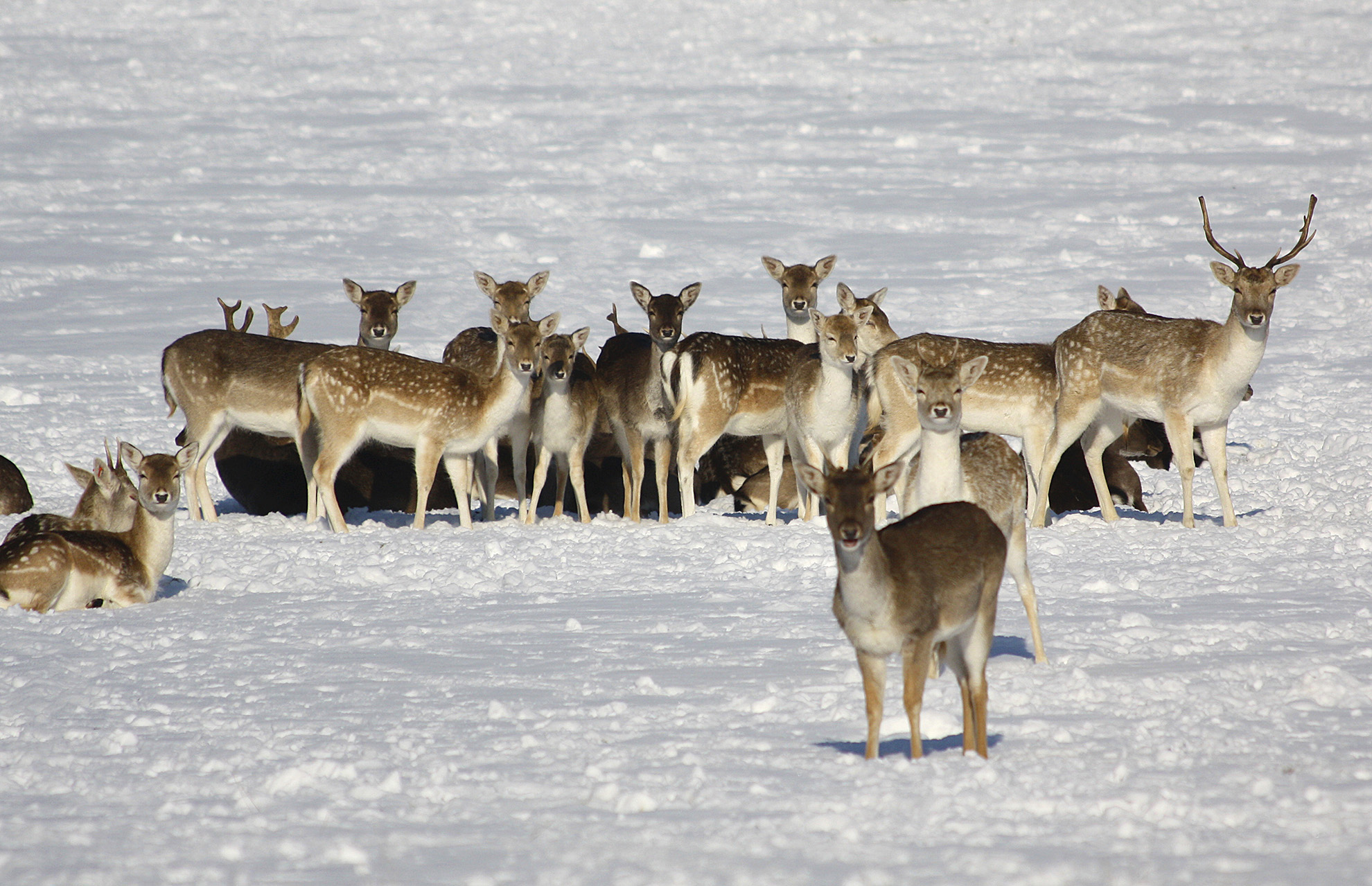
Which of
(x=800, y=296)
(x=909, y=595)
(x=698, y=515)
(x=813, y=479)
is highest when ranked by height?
(x=800, y=296)

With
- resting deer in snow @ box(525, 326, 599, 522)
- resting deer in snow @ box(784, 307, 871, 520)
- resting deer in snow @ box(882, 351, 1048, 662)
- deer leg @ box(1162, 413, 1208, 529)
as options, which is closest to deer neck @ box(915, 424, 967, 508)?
resting deer in snow @ box(882, 351, 1048, 662)

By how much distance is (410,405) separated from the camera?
968cm

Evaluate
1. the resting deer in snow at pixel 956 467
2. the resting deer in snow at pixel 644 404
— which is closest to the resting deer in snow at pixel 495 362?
the resting deer in snow at pixel 644 404

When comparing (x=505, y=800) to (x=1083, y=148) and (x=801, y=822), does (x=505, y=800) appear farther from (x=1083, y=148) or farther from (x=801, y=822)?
(x=1083, y=148)

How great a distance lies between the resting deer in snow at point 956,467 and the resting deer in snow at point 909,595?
3.79ft

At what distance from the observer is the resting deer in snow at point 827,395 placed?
379 inches

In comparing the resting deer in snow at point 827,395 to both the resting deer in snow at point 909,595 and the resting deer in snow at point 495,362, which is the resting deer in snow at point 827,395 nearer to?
the resting deer in snow at point 495,362

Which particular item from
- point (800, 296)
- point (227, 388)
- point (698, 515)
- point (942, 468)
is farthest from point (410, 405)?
point (942, 468)

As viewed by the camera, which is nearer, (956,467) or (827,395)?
(956,467)

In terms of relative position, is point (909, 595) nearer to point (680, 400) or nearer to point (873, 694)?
point (873, 694)

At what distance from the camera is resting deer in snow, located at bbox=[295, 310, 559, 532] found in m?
9.58

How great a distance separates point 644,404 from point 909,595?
5880 millimetres

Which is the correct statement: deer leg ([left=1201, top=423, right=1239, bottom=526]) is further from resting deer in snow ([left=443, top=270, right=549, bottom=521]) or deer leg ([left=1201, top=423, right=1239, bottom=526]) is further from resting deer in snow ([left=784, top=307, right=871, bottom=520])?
resting deer in snow ([left=443, top=270, right=549, bottom=521])

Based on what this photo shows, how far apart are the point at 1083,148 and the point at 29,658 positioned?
61.7 ft
